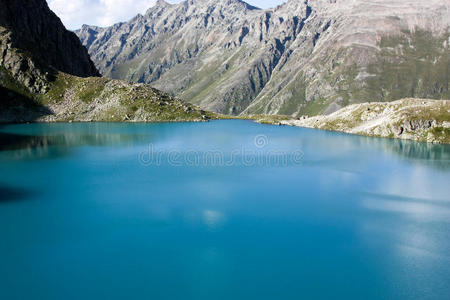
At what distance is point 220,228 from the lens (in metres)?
34.4

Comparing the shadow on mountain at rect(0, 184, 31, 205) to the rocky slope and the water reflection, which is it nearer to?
the water reflection

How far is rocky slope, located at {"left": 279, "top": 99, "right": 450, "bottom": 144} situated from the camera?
98644mm

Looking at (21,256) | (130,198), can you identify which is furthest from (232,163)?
(21,256)

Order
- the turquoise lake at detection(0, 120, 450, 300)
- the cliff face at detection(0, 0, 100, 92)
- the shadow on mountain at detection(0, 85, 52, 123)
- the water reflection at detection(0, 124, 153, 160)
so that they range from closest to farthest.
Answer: the turquoise lake at detection(0, 120, 450, 300) < the water reflection at detection(0, 124, 153, 160) < the shadow on mountain at detection(0, 85, 52, 123) < the cliff face at detection(0, 0, 100, 92)

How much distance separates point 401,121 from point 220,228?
91.2 meters

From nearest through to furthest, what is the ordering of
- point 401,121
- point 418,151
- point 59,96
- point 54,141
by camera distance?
point 418,151 → point 54,141 → point 401,121 → point 59,96

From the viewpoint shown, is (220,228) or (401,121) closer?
(220,228)

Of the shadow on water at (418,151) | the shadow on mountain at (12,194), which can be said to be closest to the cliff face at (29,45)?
the shadow on mountain at (12,194)

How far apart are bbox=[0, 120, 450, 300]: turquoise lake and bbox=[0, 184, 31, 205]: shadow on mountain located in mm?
344

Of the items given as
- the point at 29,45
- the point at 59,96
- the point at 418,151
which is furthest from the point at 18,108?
the point at 418,151

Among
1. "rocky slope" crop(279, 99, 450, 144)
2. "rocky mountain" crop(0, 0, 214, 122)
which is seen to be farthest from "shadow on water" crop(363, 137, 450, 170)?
"rocky mountain" crop(0, 0, 214, 122)

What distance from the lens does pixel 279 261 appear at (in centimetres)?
2786

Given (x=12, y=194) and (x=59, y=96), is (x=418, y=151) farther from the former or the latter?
(x=59, y=96)

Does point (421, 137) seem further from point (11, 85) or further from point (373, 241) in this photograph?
point (11, 85)
